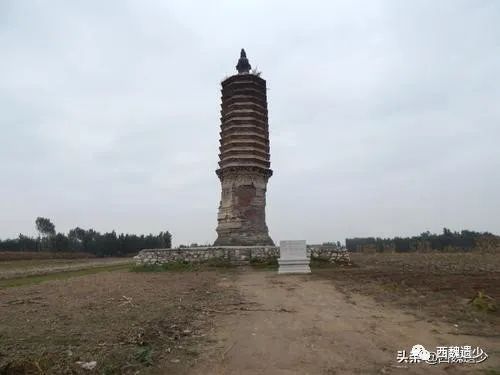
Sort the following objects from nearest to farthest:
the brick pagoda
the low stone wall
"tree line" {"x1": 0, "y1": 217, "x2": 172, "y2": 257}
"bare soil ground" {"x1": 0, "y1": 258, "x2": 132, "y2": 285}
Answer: the low stone wall < the brick pagoda < "bare soil ground" {"x1": 0, "y1": 258, "x2": 132, "y2": 285} < "tree line" {"x1": 0, "y1": 217, "x2": 172, "y2": 257}

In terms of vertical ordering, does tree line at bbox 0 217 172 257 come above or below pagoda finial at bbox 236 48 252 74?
below

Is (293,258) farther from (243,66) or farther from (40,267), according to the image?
(40,267)

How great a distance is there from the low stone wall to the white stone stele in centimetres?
258

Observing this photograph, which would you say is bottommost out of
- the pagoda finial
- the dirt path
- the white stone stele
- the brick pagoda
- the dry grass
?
the dirt path

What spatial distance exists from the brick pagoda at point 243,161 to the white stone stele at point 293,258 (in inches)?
196

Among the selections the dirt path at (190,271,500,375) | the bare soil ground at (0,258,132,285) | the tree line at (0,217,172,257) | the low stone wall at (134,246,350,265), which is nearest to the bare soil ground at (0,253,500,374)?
the dirt path at (190,271,500,375)

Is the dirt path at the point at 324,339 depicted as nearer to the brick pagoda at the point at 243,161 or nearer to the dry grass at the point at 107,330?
the dry grass at the point at 107,330

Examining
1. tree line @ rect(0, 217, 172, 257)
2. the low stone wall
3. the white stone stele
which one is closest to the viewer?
the white stone stele

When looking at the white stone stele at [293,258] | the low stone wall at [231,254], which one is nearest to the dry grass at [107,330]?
the white stone stele at [293,258]

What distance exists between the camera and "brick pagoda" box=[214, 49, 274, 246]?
21.4 m

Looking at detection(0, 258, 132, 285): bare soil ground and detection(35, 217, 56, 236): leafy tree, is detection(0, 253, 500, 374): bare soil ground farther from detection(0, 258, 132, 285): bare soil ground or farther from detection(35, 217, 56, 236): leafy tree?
detection(35, 217, 56, 236): leafy tree

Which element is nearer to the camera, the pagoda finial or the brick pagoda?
the brick pagoda

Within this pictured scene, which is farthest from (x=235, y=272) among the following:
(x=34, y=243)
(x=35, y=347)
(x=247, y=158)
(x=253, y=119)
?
(x=34, y=243)

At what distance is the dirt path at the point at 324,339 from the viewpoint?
4.88 m
